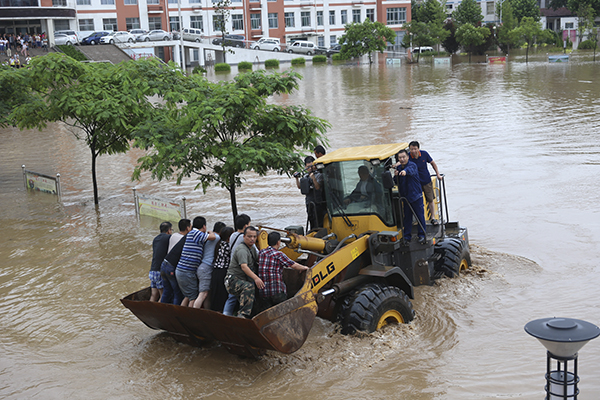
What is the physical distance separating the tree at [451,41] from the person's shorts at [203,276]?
79968 mm

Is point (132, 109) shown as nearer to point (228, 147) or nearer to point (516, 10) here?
point (228, 147)

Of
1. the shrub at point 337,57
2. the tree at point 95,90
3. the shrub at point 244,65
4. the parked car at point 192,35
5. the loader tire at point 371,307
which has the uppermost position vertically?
the parked car at point 192,35

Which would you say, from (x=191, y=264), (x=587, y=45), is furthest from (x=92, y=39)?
(x=191, y=264)

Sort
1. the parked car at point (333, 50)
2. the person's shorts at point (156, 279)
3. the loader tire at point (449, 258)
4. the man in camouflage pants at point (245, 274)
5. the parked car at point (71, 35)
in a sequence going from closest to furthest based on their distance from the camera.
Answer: the man in camouflage pants at point (245, 274)
the person's shorts at point (156, 279)
the loader tire at point (449, 258)
the parked car at point (71, 35)
the parked car at point (333, 50)

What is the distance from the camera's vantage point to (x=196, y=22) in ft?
260

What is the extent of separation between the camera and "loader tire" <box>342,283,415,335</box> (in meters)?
8.20

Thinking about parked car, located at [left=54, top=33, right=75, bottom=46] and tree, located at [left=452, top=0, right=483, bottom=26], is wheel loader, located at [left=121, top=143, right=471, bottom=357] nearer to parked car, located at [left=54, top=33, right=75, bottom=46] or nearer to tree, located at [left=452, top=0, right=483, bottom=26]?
parked car, located at [left=54, top=33, right=75, bottom=46]

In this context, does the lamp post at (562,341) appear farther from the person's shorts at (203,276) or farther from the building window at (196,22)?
the building window at (196,22)

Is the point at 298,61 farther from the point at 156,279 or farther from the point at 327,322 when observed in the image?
the point at 156,279

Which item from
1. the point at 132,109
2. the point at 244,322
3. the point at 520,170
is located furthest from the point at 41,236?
→ the point at 520,170

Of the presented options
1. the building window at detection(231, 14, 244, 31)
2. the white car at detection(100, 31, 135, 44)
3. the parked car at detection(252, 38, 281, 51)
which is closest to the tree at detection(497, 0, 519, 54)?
the parked car at detection(252, 38, 281, 51)

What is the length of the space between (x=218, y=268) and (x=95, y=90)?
9.49m

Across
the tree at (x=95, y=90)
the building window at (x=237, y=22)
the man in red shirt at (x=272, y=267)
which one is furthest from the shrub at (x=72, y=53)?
the man in red shirt at (x=272, y=267)

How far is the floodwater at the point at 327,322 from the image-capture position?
779 cm
